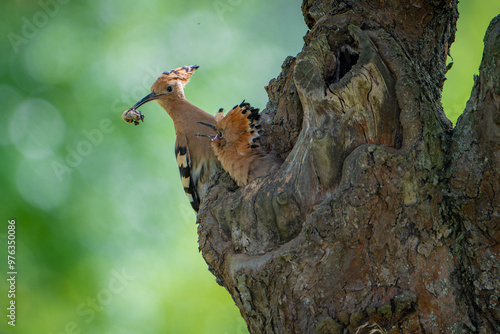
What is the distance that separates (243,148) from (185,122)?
4.19 feet

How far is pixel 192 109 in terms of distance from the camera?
3859 millimetres

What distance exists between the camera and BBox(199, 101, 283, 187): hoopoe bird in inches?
99.4

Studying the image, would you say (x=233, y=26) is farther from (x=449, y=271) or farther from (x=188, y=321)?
(x=449, y=271)

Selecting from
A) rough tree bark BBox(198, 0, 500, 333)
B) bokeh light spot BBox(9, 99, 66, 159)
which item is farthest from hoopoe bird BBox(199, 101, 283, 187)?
bokeh light spot BBox(9, 99, 66, 159)

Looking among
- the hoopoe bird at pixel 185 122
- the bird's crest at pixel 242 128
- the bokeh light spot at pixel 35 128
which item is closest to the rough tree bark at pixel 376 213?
the bird's crest at pixel 242 128

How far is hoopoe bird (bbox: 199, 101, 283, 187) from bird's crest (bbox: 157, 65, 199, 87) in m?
1.17

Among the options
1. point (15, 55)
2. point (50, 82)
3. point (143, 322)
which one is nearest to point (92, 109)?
point (50, 82)

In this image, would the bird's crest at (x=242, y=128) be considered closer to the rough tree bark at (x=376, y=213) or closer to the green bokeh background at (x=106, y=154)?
the rough tree bark at (x=376, y=213)

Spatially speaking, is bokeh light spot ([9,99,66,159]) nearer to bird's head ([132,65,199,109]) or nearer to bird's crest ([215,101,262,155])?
bird's head ([132,65,199,109])

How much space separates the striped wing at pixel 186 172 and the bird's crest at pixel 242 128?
116cm

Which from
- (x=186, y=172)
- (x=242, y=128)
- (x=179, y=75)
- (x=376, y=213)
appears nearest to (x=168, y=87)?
(x=179, y=75)

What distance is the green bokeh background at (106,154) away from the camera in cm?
400

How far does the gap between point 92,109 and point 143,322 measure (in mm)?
1720

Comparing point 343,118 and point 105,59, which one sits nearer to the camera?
point 343,118
